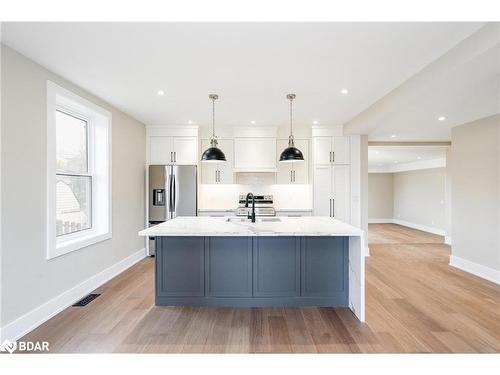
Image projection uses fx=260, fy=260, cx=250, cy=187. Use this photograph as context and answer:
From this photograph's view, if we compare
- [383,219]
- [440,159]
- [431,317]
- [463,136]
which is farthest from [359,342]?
[383,219]

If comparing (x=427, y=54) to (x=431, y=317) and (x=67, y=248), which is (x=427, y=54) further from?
(x=67, y=248)

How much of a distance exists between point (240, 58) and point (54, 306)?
3.22m

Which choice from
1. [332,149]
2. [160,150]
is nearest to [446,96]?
[332,149]

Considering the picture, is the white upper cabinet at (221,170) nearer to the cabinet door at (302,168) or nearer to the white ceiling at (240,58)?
the cabinet door at (302,168)

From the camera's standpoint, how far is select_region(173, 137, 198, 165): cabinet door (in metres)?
5.12

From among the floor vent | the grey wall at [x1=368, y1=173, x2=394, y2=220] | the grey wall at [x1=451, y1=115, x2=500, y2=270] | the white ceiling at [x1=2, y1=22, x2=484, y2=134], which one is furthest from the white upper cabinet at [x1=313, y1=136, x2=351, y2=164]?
the grey wall at [x1=368, y1=173, x2=394, y2=220]

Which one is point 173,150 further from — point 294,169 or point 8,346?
point 8,346

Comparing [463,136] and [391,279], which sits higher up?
[463,136]

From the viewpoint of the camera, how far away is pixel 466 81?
8.68 feet

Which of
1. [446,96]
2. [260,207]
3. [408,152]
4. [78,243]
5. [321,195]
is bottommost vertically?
[78,243]

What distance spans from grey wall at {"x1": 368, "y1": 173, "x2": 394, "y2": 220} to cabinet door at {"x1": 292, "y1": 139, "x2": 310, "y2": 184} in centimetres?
672

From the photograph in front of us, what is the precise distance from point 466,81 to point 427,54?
0.59m

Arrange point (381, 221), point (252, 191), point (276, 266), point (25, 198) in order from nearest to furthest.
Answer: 1. point (25, 198)
2. point (276, 266)
3. point (252, 191)
4. point (381, 221)

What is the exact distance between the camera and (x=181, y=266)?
9.69 feet
